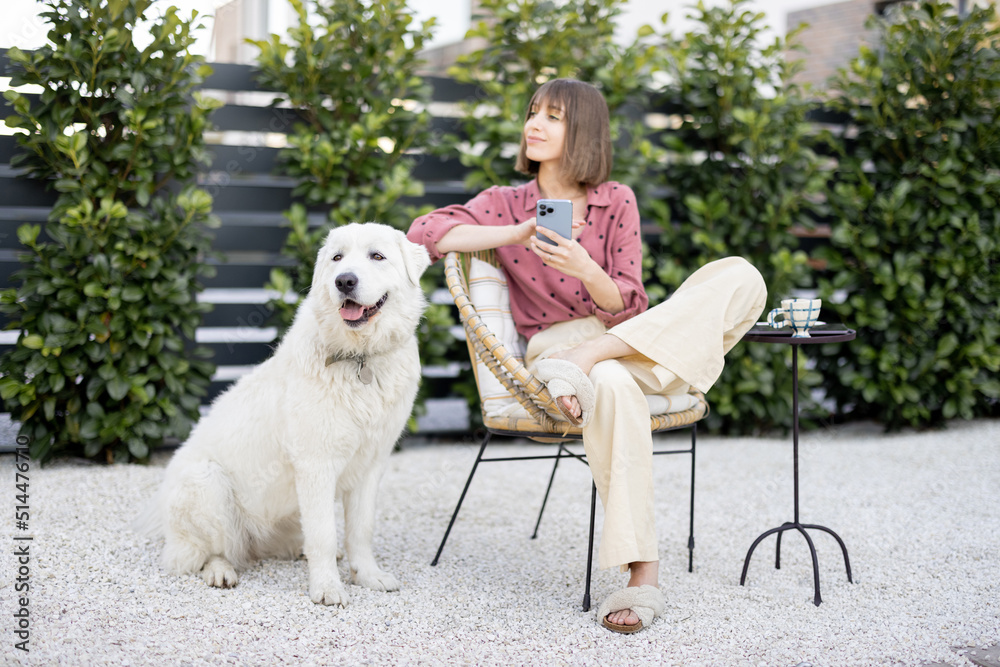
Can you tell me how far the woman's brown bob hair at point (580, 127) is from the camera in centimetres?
261

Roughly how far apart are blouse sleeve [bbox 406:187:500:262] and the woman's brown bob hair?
30 cm

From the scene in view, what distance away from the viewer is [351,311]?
2.15m

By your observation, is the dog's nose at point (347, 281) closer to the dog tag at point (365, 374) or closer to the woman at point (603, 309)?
the dog tag at point (365, 374)

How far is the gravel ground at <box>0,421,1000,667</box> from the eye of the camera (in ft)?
6.53

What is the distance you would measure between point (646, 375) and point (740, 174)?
2601 mm

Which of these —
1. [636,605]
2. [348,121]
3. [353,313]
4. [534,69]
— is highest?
[534,69]

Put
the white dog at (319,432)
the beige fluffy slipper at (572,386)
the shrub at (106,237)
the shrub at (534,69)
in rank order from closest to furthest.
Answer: the beige fluffy slipper at (572,386)
the white dog at (319,432)
the shrub at (106,237)
the shrub at (534,69)

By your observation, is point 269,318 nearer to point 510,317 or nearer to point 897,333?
point 510,317

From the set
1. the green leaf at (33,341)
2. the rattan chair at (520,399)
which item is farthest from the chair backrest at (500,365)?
the green leaf at (33,341)

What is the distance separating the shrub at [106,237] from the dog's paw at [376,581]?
1714mm

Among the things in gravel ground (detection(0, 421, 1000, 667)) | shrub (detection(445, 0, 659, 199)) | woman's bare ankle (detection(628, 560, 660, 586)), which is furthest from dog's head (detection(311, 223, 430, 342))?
shrub (detection(445, 0, 659, 199))

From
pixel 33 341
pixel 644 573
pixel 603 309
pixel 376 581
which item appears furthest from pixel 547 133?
pixel 33 341

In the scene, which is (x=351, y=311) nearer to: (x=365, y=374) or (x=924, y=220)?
(x=365, y=374)

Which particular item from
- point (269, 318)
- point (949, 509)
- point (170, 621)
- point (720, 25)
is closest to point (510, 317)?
point (170, 621)
